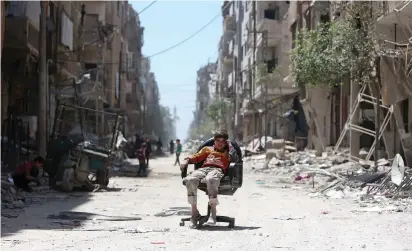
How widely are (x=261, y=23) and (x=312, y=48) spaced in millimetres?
30681

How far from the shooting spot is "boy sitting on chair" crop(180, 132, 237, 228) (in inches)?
334

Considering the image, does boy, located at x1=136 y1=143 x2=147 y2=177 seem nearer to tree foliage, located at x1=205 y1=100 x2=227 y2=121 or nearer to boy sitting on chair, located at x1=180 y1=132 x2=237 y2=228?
boy sitting on chair, located at x1=180 y1=132 x2=237 y2=228

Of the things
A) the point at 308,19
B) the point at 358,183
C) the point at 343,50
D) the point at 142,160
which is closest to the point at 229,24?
the point at 308,19

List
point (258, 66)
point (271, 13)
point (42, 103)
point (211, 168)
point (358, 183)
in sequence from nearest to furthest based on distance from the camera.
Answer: point (211, 168) → point (358, 183) → point (42, 103) → point (258, 66) → point (271, 13)

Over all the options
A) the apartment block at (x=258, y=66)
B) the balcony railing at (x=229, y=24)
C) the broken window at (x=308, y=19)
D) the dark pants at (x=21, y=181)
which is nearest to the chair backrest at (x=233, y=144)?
the dark pants at (x=21, y=181)

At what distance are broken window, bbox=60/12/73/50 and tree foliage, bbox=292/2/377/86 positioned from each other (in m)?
10.7

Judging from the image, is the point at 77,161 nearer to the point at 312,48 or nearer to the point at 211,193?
the point at 211,193

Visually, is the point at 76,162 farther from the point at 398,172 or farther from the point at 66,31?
the point at 66,31

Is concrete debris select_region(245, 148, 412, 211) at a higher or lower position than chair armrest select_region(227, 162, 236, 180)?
lower

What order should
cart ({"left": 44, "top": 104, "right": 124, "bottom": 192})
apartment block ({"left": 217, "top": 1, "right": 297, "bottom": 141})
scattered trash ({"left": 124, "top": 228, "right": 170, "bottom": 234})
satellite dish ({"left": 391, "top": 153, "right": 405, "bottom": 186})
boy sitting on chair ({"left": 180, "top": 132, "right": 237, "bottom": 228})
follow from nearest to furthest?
scattered trash ({"left": 124, "top": 228, "right": 170, "bottom": 234})
boy sitting on chair ({"left": 180, "top": 132, "right": 237, "bottom": 228})
satellite dish ({"left": 391, "top": 153, "right": 405, "bottom": 186})
cart ({"left": 44, "top": 104, "right": 124, "bottom": 192})
apartment block ({"left": 217, "top": 1, "right": 297, "bottom": 141})

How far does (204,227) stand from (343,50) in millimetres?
11175

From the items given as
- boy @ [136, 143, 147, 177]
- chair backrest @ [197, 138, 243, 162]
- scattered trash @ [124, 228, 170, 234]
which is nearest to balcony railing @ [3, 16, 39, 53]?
boy @ [136, 143, 147, 177]

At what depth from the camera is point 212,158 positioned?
8.81 m

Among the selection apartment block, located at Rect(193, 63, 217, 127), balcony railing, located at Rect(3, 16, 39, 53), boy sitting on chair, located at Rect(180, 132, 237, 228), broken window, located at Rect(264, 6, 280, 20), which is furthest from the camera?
apartment block, located at Rect(193, 63, 217, 127)
